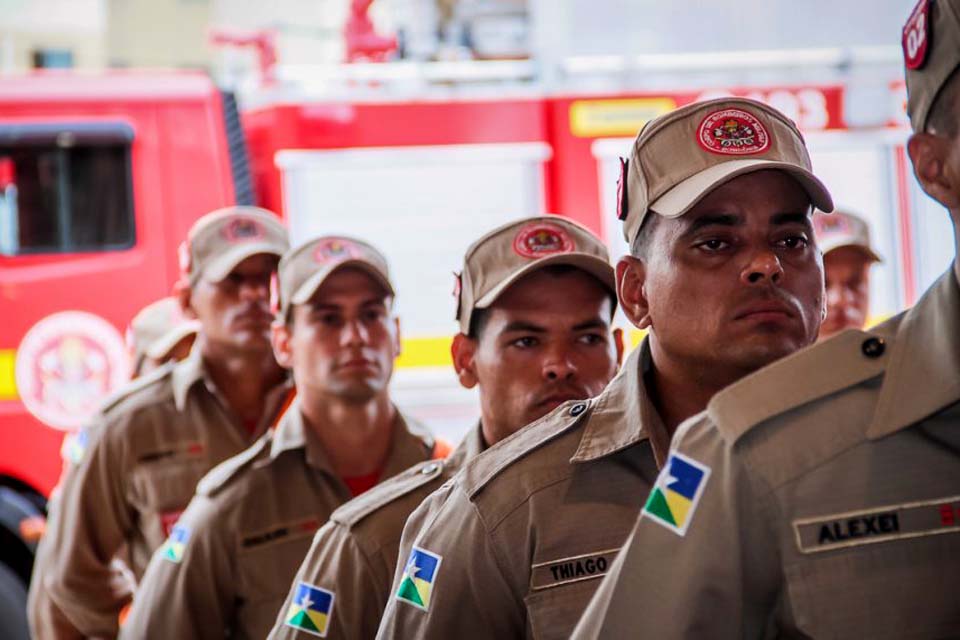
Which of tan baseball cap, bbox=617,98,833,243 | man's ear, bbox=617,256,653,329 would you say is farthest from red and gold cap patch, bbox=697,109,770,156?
man's ear, bbox=617,256,653,329

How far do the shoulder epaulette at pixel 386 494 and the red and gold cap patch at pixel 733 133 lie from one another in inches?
40.3

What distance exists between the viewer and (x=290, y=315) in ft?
12.9

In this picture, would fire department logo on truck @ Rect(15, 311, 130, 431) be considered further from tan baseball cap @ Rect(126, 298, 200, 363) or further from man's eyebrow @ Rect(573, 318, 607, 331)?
man's eyebrow @ Rect(573, 318, 607, 331)

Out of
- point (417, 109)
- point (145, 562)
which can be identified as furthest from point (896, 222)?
point (145, 562)

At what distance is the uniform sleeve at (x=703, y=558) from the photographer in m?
1.41

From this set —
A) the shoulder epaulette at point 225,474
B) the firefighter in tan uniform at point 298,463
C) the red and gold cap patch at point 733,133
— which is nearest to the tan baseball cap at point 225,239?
the firefighter in tan uniform at point 298,463

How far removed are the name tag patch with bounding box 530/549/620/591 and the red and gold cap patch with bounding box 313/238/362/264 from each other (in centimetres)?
198

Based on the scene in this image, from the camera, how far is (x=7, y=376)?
20.3 ft

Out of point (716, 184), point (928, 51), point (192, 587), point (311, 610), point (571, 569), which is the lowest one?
point (192, 587)

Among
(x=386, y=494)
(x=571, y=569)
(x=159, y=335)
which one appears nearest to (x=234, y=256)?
(x=159, y=335)

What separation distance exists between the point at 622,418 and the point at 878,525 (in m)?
0.71

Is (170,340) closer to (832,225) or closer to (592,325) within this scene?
(832,225)

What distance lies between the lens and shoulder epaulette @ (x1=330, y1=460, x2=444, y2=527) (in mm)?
2732

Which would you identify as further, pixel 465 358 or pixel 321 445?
pixel 321 445
